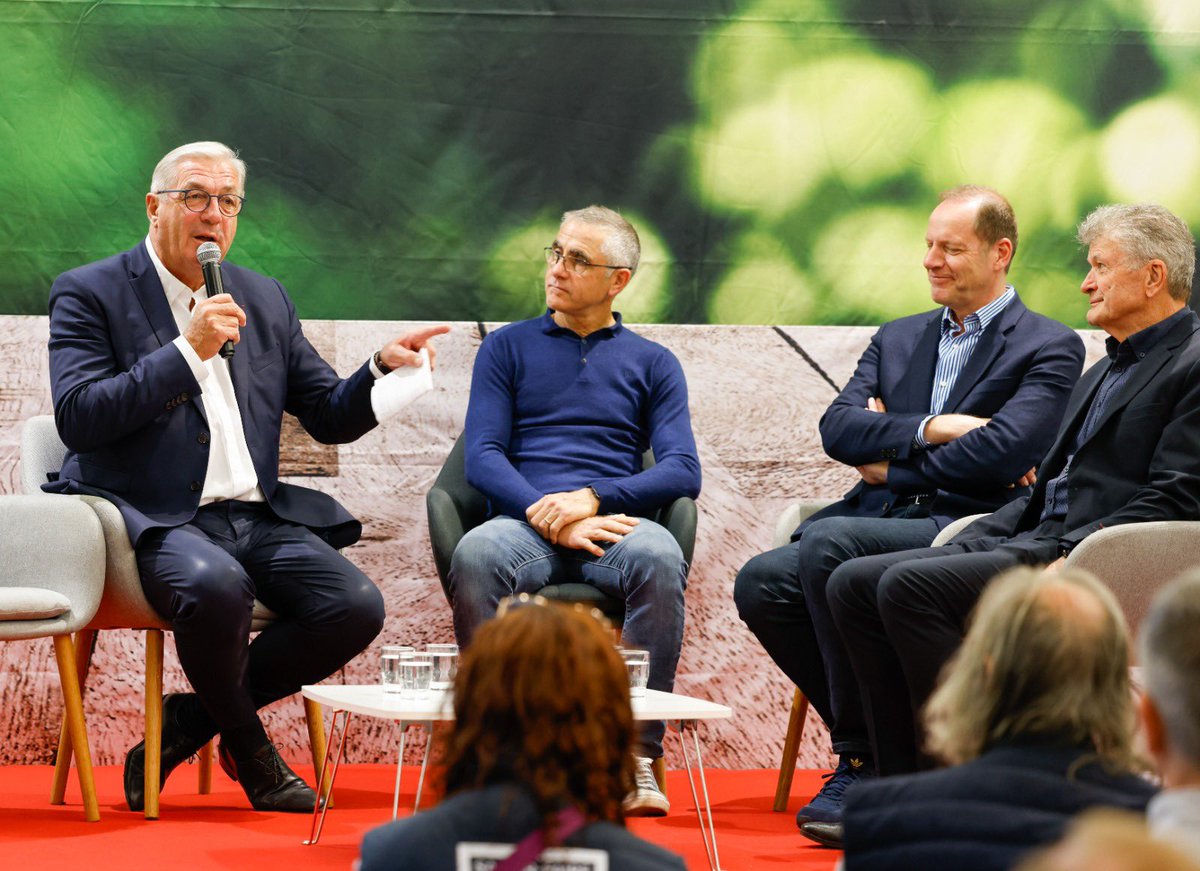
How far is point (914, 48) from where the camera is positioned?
464cm

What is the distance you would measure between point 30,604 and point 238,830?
26.1 inches

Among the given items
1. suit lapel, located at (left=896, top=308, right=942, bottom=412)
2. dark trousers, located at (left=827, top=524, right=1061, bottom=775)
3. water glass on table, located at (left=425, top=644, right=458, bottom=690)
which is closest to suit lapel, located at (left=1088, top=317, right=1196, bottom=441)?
dark trousers, located at (left=827, top=524, right=1061, bottom=775)

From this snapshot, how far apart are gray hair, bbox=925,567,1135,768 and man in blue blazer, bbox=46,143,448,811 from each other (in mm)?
2182

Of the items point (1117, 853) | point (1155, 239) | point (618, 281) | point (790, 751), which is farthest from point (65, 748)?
point (1117, 853)

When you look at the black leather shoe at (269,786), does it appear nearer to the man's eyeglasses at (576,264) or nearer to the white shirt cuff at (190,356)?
the white shirt cuff at (190,356)

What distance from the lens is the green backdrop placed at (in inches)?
175

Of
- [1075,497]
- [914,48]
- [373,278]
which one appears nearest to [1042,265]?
[914,48]

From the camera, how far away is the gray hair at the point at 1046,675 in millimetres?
1556

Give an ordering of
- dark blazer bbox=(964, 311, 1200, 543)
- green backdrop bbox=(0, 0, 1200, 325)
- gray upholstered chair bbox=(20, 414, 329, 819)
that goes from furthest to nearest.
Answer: green backdrop bbox=(0, 0, 1200, 325) < gray upholstered chair bbox=(20, 414, 329, 819) < dark blazer bbox=(964, 311, 1200, 543)

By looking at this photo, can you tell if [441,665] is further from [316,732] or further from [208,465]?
[208,465]

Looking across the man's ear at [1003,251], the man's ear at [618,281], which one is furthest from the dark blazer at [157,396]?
the man's ear at [1003,251]

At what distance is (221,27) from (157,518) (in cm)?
168

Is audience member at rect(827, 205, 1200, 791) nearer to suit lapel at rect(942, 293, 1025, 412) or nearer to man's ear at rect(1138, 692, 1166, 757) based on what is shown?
suit lapel at rect(942, 293, 1025, 412)

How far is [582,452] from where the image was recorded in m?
4.11
